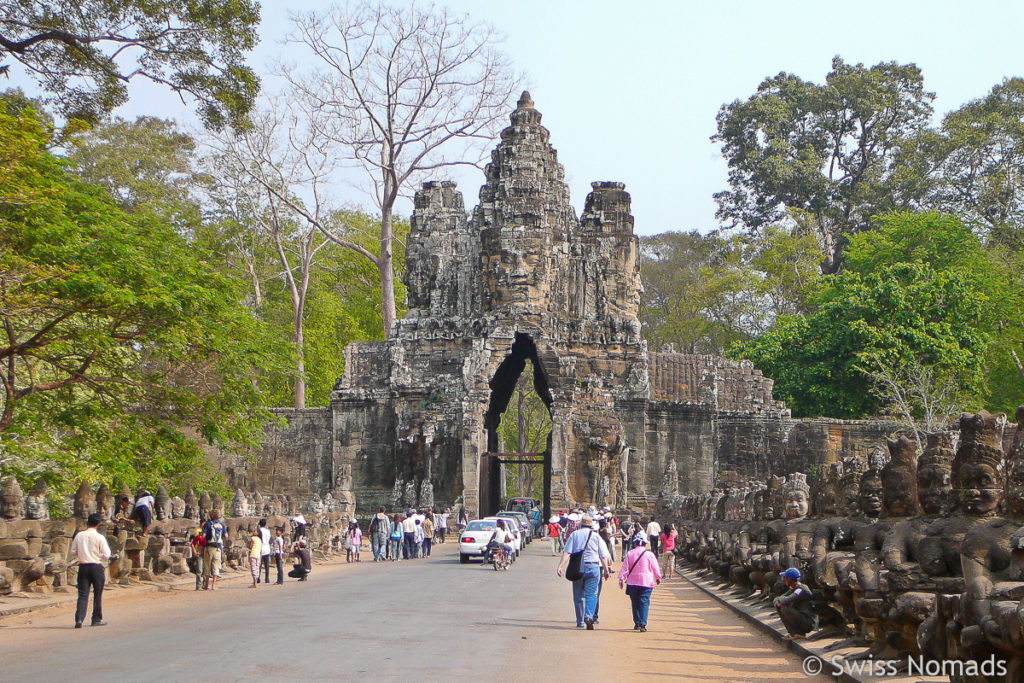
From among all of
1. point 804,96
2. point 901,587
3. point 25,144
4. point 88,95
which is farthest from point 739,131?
point 901,587

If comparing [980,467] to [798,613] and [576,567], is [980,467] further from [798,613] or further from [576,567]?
[576,567]

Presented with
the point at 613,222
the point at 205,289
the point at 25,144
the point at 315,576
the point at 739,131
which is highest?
the point at 739,131

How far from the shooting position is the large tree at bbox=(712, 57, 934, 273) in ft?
194

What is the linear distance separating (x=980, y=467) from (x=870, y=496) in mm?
3105

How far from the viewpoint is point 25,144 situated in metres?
15.1

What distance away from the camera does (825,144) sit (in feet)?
200

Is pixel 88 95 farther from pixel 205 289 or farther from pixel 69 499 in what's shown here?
pixel 69 499

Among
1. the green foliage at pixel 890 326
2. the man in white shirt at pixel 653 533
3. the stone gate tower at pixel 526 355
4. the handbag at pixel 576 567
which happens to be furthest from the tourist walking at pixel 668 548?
the green foliage at pixel 890 326

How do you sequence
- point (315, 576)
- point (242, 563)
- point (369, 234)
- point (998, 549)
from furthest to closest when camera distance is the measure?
point (369, 234)
point (242, 563)
point (315, 576)
point (998, 549)

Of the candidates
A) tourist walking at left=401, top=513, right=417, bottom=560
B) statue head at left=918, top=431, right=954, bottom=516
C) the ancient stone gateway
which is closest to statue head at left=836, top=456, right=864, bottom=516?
statue head at left=918, top=431, right=954, bottom=516

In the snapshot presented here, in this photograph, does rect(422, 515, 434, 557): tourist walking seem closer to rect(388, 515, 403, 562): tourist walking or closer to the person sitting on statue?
rect(388, 515, 403, 562): tourist walking

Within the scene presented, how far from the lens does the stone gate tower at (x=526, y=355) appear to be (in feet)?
128

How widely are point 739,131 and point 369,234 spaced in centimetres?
2127

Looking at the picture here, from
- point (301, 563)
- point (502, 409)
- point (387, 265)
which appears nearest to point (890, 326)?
point (502, 409)
